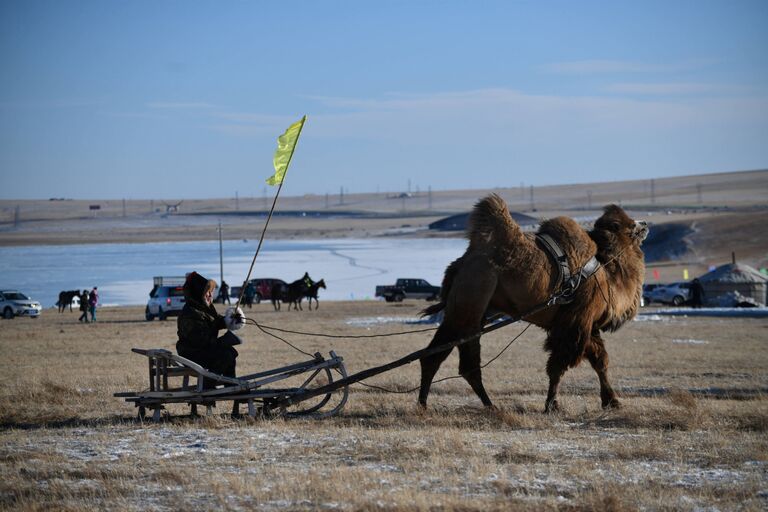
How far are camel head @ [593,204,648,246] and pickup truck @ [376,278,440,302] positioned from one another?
145 feet

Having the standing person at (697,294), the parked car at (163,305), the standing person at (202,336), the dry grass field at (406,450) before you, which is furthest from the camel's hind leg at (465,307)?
the standing person at (697,294)

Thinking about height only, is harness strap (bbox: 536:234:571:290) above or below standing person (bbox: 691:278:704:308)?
above

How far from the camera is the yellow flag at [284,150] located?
12.3m

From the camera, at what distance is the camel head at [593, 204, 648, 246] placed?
43.7ft

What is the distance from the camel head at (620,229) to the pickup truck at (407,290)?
44303 millimetres

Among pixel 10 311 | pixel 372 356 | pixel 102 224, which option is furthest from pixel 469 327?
pixel 102 224

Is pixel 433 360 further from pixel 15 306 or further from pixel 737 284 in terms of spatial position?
pixel 737 284

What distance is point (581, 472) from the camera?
27.1ft

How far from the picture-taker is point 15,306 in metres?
47.5

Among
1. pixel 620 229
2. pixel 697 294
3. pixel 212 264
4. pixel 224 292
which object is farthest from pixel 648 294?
pixel 620 229

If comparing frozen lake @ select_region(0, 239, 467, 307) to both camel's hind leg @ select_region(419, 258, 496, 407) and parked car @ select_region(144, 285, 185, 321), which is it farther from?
camel's hind leg @ select_region(419, 258, 496, 407)

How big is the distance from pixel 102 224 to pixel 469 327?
19459 centimetres

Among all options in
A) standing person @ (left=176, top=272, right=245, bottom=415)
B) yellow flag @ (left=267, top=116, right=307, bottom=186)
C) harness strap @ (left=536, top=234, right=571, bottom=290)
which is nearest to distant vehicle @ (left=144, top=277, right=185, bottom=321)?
yellow flag @ (left=267, top=116, right=307, bottom=186)

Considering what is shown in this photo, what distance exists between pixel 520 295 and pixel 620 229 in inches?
86.4
